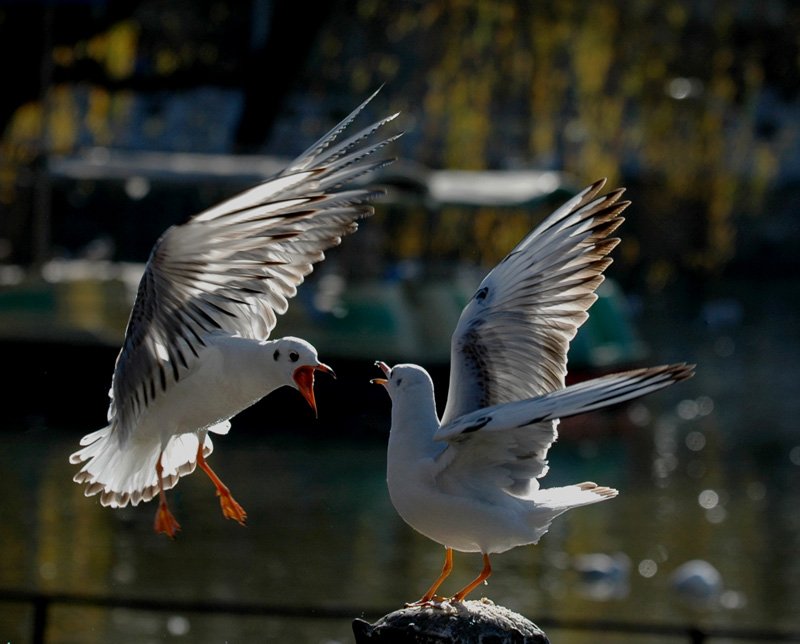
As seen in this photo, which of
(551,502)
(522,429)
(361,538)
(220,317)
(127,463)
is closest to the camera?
(522,429)

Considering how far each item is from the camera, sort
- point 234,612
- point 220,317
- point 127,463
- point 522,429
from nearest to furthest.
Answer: point 522,429
point 220,317
point 127,463
point 234,612

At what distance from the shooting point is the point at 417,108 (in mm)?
16188

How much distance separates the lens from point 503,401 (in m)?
3.78

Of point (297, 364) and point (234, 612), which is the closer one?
point (297, 364)

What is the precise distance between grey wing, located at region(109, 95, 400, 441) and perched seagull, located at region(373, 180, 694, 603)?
0.45 meters

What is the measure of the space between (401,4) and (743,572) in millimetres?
7928

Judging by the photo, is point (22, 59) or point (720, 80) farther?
point (720, 80)

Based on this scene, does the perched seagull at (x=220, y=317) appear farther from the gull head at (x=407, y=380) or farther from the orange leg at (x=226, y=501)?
the gull head at (x=407, y=380)

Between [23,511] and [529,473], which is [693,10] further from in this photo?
[529,473]

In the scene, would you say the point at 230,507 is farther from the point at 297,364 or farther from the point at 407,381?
the point at 407,381

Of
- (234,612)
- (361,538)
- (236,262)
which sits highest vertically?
(236,262)

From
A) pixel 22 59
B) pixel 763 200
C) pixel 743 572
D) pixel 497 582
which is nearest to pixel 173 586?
pixel 497 582

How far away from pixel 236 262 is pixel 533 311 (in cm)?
79

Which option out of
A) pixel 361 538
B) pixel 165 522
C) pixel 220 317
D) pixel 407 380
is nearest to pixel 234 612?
pixel 165 522
